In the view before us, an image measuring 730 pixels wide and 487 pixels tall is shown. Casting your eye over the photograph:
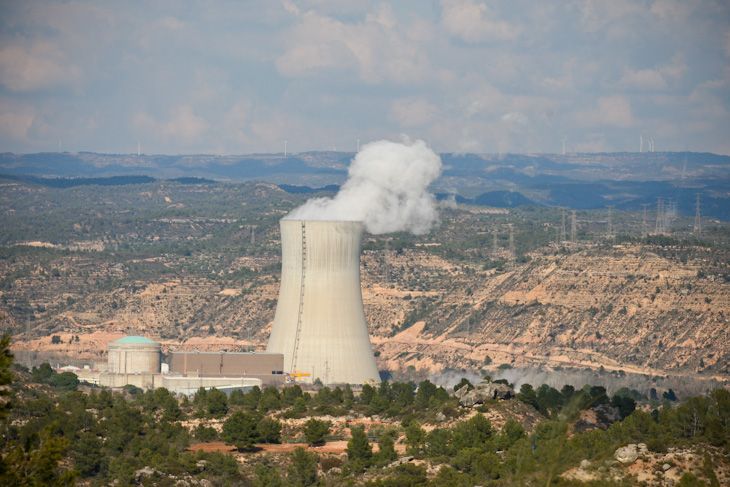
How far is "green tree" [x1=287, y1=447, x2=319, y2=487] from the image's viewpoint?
45156mm

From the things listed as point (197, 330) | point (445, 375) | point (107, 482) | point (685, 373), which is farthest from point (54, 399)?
point (197, 330)

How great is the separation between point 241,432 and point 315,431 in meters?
2.98

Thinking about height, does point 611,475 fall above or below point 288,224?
below

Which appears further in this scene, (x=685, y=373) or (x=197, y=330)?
(x=197, y=330)

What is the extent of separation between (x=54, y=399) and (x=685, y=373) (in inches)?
1914

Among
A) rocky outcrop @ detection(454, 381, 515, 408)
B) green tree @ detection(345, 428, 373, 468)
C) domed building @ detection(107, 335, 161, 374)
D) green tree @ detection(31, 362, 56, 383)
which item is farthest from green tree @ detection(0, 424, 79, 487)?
domed building @ detection(107, 335, 161, 374)

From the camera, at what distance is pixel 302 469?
45.7 metres

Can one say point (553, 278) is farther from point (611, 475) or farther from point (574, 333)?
point (611, 475)

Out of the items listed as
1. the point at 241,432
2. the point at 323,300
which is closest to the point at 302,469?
the point at 241,432

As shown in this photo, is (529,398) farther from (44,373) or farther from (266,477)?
(44,373)

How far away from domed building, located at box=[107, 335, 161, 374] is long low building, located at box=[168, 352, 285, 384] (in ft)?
11.0

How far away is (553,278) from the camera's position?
11294cm

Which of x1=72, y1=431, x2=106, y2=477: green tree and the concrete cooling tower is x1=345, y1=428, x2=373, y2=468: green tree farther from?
the concrete cooling tower

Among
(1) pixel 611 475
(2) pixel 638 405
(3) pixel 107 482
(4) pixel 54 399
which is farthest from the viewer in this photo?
(2) pixel 638 405
